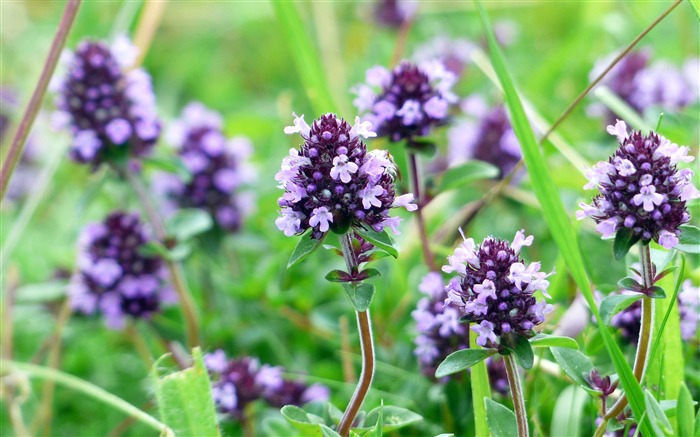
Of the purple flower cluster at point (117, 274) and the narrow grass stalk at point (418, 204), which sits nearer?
the narrow grass stalk at point (418, 204)

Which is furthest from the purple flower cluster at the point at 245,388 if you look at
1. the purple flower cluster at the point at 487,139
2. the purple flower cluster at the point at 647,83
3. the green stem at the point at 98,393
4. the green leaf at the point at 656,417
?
the purple flower cluster at the point at 647,83

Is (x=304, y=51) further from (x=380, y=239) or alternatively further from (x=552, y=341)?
(x=552, y=341)

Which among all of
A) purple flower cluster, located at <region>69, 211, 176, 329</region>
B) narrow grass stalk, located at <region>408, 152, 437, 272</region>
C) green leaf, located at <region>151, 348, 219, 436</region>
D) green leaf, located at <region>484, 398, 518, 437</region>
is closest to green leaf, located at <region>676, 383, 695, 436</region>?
green leaf, located at <region>484, 398, 518, 437</region>

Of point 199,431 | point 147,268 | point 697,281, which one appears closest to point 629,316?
point 697,281

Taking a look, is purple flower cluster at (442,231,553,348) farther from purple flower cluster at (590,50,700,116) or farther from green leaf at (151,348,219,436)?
purple flower cluster at (590,50,700,116)

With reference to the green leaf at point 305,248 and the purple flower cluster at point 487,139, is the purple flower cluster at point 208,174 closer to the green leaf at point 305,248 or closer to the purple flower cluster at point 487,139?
the purple flower cluster at point 487,139
